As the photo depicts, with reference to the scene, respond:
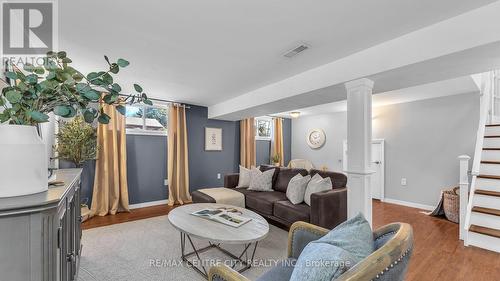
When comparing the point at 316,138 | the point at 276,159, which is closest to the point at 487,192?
the point at 316,138

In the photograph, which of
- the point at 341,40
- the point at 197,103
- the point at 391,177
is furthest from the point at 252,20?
the point at 391,177

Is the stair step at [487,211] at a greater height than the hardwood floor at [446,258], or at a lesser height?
greater

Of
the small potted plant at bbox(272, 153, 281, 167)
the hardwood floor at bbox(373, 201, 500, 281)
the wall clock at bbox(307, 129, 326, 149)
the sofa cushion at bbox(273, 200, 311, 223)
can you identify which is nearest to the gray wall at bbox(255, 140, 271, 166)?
the small potted plant at bbox(272, 153, 281, 167)

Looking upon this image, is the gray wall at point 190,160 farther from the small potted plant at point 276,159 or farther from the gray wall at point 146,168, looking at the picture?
the small potted plant at point 276,159

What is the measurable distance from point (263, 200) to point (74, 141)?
9.87ft

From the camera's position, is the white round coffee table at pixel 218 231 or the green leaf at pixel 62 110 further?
the white round coffee table at pixel 218 231

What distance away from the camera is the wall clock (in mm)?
6648

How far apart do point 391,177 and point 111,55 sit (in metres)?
5.71

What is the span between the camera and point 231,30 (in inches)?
79.2

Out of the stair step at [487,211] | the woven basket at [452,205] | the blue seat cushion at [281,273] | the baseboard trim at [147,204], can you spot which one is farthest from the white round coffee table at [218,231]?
the woven basket at [452,205]

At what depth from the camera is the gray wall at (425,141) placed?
4.19 m

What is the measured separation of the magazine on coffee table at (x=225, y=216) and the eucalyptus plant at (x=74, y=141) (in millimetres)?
2262

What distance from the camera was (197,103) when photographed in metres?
5.12

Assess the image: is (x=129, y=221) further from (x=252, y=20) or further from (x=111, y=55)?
(x=252, y=20)
